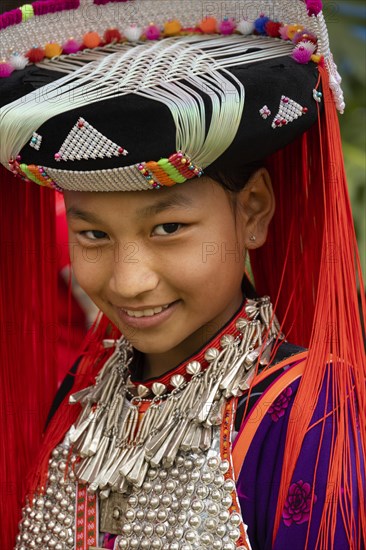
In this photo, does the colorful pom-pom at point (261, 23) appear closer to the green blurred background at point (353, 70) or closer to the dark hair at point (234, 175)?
the dark hair at point (234, 175)

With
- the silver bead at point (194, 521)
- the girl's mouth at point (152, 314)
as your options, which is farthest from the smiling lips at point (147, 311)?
the silver bead at point (194, 521)

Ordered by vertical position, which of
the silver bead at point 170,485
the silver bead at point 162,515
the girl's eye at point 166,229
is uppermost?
the girl's eye at point 166,229

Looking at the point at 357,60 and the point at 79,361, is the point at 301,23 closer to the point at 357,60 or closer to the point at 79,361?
the point at 79,361

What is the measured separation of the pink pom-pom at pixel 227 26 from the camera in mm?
1537

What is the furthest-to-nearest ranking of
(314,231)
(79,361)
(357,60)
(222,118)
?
(357,60), (79,361), (314,231), (222,118)

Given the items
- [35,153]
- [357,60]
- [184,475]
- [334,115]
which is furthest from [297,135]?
[357,60]

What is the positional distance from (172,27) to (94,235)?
37 cm

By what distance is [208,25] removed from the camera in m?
1.55

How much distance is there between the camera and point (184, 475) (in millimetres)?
1493

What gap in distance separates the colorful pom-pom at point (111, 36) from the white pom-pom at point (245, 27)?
0.20 m

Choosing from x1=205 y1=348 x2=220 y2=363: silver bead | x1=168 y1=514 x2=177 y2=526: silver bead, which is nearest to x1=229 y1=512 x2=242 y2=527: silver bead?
x1=168 y1=514 x2=177 y2=526: silver bead

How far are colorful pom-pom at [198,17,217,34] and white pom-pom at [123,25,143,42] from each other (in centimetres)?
10

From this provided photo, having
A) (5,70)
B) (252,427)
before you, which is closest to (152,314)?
(252,427)

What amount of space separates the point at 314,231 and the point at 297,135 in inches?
8.6
